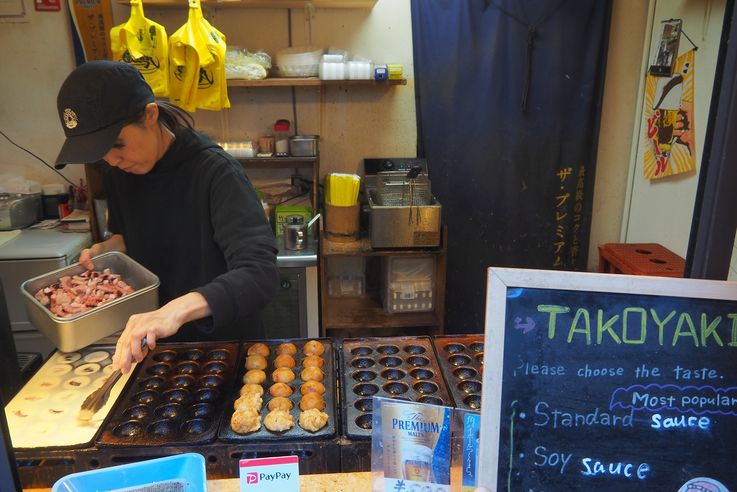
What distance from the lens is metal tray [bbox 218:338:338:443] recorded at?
140 cm

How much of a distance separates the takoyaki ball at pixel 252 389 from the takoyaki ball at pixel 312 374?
0.41 ft

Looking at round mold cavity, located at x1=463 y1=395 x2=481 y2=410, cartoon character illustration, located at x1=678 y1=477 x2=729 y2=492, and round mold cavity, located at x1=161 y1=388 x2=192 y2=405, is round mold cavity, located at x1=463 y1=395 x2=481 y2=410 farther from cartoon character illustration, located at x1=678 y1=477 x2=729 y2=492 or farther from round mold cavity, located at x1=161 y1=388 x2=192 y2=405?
round mold cavity, located at x1=161 y1=388 x2=192 y2=405

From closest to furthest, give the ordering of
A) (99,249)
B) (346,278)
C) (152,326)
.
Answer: (152,326) → (99,249) → (346,278)

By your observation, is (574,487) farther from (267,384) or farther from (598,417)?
(267,384)

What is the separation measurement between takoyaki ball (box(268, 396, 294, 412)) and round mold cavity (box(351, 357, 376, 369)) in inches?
10.2

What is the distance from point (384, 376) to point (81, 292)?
97cm

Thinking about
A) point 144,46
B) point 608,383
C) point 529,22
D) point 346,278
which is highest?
point 529,22

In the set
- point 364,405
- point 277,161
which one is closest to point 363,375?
point 364,405

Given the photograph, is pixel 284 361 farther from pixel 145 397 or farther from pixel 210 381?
pixel 145 397

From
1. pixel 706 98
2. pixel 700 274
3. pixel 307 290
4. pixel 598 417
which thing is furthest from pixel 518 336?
pixel 706 98

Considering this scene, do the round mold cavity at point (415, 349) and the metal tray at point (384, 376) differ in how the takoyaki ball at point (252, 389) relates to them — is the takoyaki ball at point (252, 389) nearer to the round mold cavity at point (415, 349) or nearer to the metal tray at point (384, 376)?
the metal tray at point (384, 376)

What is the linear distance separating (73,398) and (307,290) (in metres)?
1.86

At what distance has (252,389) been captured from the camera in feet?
5.12

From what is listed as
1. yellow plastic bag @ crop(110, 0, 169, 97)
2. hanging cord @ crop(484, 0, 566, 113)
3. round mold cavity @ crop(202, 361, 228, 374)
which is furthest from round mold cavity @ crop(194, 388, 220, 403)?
hanging cord @ crop(484, 0, 566, 113)
